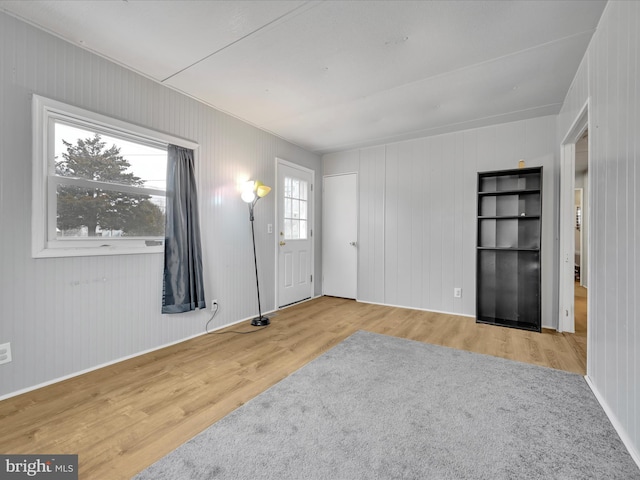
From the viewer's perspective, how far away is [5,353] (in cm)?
195

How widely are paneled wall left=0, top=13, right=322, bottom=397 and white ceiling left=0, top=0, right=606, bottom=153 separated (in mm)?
198

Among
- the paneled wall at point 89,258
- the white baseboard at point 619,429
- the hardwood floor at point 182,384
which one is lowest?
the hardwood floor at point 182,384

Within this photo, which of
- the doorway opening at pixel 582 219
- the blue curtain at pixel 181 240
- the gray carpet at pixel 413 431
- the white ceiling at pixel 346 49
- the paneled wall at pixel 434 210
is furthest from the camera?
the doorway opening at pixel 582 219

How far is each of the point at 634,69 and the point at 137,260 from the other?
3721 millimetres

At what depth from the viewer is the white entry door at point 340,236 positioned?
194 inches

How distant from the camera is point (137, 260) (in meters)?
2.68

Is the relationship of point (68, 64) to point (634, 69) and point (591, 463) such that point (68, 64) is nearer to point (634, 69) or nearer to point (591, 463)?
point (634, 69)

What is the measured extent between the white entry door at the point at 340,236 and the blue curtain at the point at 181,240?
254cm

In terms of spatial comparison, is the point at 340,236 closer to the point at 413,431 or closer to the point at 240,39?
the point at 240,39

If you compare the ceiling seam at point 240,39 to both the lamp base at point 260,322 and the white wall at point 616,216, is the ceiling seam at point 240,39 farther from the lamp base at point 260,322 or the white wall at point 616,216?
the lamp base at point 260,322

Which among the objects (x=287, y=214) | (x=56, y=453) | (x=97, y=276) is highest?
(x=287, y=214)

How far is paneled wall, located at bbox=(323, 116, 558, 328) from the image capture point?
3.54 m

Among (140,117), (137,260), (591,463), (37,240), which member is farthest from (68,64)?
(591,463)

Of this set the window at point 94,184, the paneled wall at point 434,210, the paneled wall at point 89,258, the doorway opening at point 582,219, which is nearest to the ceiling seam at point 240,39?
the paneled wall at point 89,258
